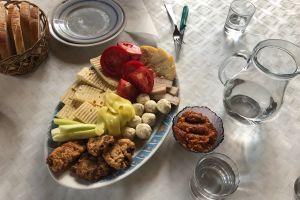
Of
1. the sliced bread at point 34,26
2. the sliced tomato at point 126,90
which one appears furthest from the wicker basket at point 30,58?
the sliced tomato at point 126,90

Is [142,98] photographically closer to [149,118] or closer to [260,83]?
[149,118]

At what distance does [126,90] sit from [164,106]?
0.31 feet

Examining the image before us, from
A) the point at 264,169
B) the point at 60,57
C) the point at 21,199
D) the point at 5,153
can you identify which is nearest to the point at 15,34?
the point at 60,57

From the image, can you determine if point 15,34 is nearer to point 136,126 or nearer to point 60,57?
point 60,57

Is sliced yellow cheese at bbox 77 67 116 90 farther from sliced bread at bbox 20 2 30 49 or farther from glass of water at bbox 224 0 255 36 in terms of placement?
glass of water at bbox 224 0 255 36

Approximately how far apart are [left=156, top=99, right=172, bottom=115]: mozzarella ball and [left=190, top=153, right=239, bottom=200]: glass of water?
0.13 m

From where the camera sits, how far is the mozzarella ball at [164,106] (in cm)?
74

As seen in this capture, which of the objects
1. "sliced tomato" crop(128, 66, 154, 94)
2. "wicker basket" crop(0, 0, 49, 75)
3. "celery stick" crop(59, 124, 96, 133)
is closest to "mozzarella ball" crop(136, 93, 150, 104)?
"sliced tomato" crop(128, 66, 154, 94)

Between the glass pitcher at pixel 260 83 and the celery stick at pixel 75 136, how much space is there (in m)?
0.33

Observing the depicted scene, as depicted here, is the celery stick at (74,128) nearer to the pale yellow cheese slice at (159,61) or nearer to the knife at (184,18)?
the pale yellow cheese slice at (159,61)

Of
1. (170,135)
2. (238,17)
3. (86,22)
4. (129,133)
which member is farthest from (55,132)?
(238,17)

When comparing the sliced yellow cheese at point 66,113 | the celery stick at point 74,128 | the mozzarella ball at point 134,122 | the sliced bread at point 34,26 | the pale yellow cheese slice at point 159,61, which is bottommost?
the mozzarella ball at point 134,122

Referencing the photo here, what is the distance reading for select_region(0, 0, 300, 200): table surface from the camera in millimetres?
697

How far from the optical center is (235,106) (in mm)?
789
